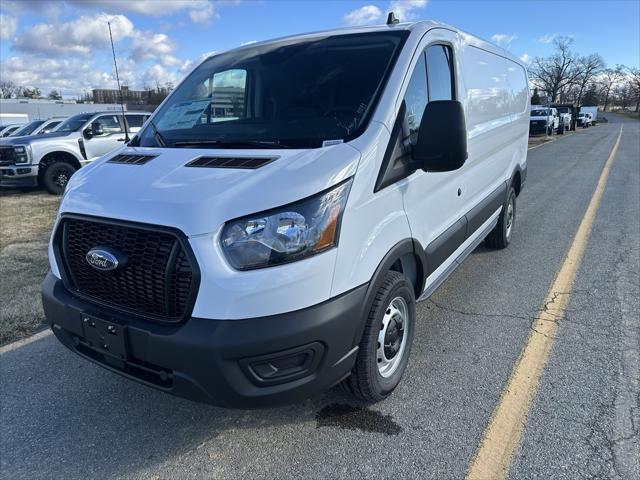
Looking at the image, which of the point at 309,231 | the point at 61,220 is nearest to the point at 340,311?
the point at 309,231

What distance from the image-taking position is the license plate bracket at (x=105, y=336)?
2.36 metres

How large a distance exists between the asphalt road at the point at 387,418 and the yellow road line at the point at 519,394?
0.05 metres

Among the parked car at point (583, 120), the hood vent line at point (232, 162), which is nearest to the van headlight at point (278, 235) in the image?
the hood vent line at point (232, 162)

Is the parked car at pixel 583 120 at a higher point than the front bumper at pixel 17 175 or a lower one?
lower

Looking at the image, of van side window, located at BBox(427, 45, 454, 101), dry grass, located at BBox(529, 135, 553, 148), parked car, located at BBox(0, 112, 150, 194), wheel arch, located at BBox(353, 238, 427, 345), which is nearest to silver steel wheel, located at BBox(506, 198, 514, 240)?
van side window, located at BBox(427, 45, 454, 101)

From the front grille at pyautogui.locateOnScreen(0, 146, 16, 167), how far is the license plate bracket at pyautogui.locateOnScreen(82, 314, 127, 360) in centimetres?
1047

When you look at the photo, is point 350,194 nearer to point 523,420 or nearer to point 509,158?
point 523,420

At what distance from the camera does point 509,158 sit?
5.80m

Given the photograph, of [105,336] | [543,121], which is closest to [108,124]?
[105,336]

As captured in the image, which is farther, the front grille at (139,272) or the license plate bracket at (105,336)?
the license plate bracket at (105,336)

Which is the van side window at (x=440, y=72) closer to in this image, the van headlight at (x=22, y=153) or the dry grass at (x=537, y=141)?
the van headlight at (x=22, y=153)

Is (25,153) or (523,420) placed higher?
(25,153)

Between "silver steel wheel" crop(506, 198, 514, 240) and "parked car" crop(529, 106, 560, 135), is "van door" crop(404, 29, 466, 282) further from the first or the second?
"parked car" crop(529, 106, 560, 135)

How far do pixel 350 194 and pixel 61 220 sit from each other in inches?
63.7
